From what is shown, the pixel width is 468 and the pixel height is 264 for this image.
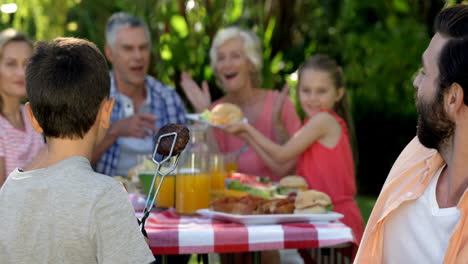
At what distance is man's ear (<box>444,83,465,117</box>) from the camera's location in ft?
6.28

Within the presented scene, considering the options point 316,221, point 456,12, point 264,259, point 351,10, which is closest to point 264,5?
point 351,10

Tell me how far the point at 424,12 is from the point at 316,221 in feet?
34.3

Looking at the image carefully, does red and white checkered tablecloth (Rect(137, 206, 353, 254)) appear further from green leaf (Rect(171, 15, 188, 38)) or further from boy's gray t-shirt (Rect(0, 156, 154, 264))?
green leaf (Rect(171, 15, 188, 38))

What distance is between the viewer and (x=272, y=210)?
9.30 feet

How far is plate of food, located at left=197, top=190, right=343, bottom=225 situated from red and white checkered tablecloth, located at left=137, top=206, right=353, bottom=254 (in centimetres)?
6

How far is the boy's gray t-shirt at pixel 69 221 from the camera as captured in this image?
1837mm

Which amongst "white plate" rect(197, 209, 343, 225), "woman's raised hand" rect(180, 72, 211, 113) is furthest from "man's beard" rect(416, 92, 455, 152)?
"woman's raised hand" rect(180, 72, 211, 113)

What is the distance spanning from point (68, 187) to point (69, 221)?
89 millimetres

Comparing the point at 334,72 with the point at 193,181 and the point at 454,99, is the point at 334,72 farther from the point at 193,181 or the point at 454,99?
the point at 454,99

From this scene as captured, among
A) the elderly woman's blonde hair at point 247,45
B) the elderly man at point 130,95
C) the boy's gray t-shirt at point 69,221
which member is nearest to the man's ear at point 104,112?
the boy's gray t-shirt at point 69,221

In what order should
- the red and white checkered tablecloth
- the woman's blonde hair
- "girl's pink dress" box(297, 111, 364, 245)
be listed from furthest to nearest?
1. the woman's blonde hair
2. "girl's pink dress" box(297, 111, 364, 245)
3. the red and white checkered tablecloth

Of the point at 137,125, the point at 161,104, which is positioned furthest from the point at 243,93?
the point at 137,125

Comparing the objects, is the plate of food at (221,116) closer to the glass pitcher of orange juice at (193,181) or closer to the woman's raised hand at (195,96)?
the woman's raised hand at (195,96)

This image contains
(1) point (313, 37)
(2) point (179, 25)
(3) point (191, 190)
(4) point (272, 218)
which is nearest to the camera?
(4) point (272, 218)
